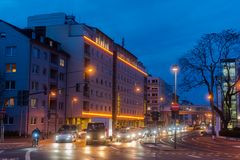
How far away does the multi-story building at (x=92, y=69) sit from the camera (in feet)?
281

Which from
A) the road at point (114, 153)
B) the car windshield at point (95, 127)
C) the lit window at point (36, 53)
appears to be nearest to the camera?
the road at point (114, 153)

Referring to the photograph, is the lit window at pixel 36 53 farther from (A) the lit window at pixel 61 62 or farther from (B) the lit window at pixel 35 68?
(A) the lit window at pixel 61 62

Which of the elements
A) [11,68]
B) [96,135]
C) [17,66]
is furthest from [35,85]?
[96,135]

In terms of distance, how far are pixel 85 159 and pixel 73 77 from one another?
6113 cm

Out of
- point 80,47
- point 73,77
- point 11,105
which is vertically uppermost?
point 80,47

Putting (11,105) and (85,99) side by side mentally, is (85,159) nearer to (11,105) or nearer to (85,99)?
(11,105)

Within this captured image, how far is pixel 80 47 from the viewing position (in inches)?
3374

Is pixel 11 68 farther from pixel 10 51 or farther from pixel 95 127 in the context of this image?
pixel 95 127

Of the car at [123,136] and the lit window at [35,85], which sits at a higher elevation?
the lit window at [35,85]

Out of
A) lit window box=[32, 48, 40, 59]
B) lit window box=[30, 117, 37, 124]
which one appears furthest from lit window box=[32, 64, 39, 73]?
lit window box=[30, 117, 37, 124]

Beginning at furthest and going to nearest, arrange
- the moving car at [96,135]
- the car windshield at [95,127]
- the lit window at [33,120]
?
the lit window at [33,120]
the car windshield at [95,127]
the moving car at [96,135]

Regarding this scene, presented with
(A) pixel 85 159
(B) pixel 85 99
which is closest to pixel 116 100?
(B) pixel 85 99

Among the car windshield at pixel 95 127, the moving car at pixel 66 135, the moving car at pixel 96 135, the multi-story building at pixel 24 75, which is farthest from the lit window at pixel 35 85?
the moving car at pixel 96 135

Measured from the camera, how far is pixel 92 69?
75.6 meters
